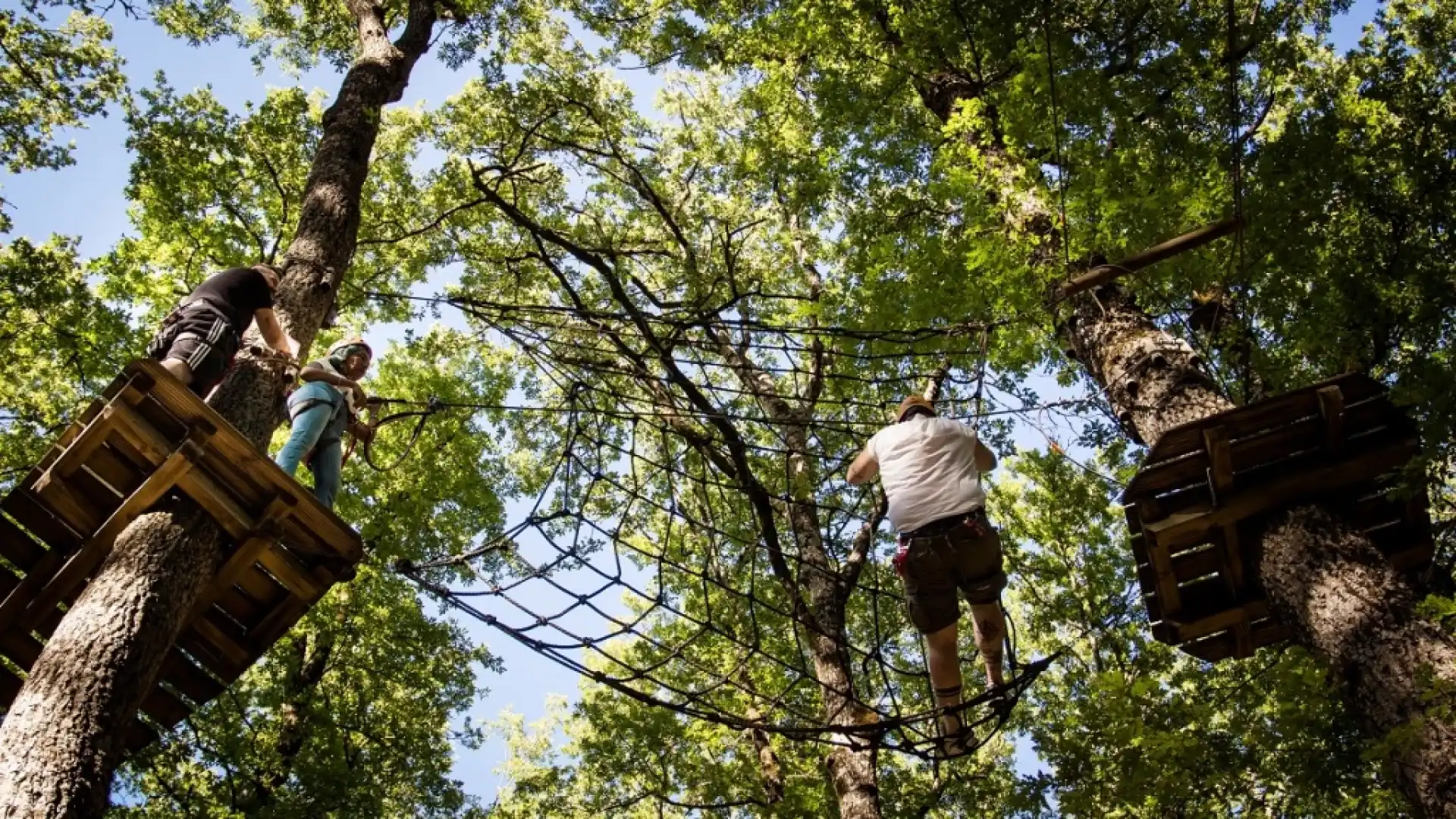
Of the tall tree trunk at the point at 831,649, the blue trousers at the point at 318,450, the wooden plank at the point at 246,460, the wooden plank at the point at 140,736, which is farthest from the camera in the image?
the tall tree trunk at the point at 831,649

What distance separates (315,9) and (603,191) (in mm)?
3679

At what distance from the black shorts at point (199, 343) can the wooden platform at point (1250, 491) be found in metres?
3.92

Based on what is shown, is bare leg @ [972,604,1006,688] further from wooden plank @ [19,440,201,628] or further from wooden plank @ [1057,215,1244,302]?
wooden plank @ [19,440,201,628]

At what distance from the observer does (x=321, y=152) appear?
5.63m

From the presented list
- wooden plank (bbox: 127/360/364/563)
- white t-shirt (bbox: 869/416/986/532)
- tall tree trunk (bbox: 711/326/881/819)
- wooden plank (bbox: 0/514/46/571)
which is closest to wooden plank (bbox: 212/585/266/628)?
Answer: wooden plank (bbox: 127/360/364/563)

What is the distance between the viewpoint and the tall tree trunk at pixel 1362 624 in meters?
3.13

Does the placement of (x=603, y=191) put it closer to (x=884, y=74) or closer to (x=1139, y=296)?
(x=884, y=74)

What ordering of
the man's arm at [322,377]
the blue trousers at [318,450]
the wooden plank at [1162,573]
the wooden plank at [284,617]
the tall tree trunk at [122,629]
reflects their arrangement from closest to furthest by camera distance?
the tall tree trunk at [122,629] → the wooden plank at [1162,573] → the wooden plank at [284,617] → the blue trousers at [318,450] → the man's arm at [322,377]

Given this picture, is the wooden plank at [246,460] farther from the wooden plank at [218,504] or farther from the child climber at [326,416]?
the child climber at [326,416]

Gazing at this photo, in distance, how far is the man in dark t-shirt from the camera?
160 inches

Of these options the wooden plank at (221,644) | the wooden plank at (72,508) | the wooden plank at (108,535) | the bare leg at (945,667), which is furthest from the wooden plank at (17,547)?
the bare leg at (945,667)

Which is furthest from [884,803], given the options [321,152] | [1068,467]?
[321,152]

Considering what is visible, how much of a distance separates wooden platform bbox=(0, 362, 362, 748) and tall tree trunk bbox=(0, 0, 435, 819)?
0.17m

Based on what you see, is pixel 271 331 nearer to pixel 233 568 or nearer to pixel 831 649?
pixel 233 568
